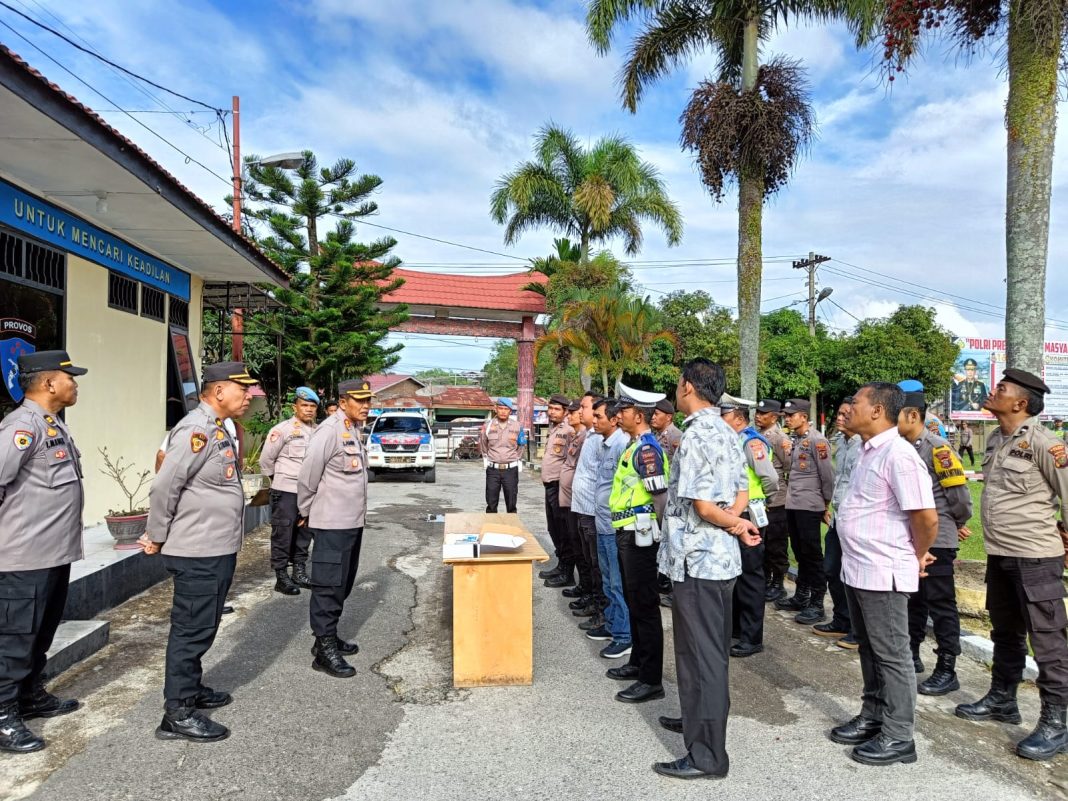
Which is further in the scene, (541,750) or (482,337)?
(482,337)

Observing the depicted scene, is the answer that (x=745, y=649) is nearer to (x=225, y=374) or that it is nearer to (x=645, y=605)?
(x=645, y=605)

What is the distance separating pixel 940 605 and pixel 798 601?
1708 millimetres

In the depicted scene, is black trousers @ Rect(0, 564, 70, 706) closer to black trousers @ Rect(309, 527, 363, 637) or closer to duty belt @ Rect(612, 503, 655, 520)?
black trousers @ Rect(309, 527, 363, 637)

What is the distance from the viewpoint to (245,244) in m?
9.26

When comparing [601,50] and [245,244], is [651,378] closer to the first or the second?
[601,50]

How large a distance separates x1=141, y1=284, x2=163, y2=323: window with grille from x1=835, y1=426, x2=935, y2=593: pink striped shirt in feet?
29.1

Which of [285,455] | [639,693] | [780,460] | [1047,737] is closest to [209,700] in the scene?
[639,693]

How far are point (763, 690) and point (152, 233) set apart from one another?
805 centimetres

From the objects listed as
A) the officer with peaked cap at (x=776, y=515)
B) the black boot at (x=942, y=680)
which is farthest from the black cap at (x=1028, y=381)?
the officer with peaked cap at (x=776, y=515)

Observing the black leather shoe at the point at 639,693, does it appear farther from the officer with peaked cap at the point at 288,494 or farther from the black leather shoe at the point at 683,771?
the officer with peaked cap at the point at 288,494

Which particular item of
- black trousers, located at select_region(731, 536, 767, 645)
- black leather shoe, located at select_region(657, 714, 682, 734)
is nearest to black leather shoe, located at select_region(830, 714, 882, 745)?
black leather shoe, located at select_region(657, 714, 682, 734)

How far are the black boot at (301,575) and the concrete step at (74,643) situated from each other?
1800 mm

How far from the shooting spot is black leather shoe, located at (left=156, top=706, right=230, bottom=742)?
139 inches

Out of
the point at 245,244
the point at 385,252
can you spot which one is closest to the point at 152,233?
the point at 245,244
